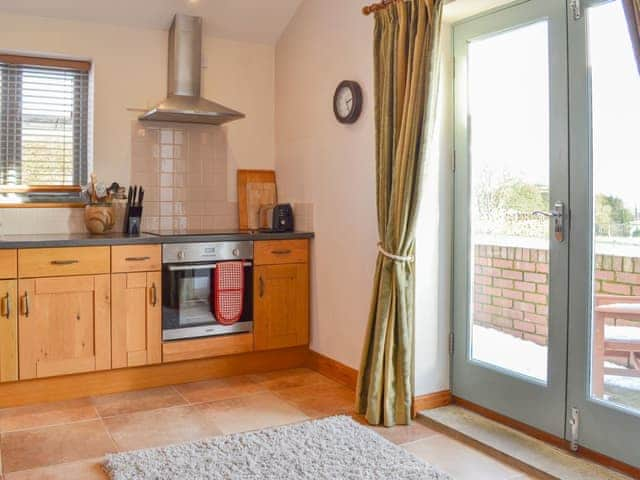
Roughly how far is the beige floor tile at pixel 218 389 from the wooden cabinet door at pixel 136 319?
0.27m

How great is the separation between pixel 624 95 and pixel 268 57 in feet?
9.35

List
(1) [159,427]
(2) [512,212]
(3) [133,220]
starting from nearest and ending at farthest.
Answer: (2) [512,212] < (1) [159,427] < (3) [133,220]

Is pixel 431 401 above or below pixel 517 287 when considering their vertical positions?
below

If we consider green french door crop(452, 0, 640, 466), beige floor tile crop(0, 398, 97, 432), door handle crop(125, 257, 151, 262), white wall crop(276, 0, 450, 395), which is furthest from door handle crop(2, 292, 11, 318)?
green french door crop(452, 0, 640, 466)

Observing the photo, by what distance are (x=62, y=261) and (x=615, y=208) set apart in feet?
9.07

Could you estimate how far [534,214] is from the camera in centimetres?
286

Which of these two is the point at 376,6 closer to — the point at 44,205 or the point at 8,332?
the point at 44,205

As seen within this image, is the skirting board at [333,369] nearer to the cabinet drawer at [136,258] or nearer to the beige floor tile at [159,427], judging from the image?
the beige floor tile at [159,427]

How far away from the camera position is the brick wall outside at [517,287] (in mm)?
2570

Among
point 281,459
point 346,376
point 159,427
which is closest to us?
point 281,459

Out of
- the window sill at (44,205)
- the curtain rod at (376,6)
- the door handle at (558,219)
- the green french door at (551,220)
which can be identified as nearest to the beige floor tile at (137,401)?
the window sill at (44,205)

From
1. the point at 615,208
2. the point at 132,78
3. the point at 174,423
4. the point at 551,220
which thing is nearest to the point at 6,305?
the point at 174,423

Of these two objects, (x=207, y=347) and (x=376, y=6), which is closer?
(x=376, y=6)

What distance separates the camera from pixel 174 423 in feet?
10.4
